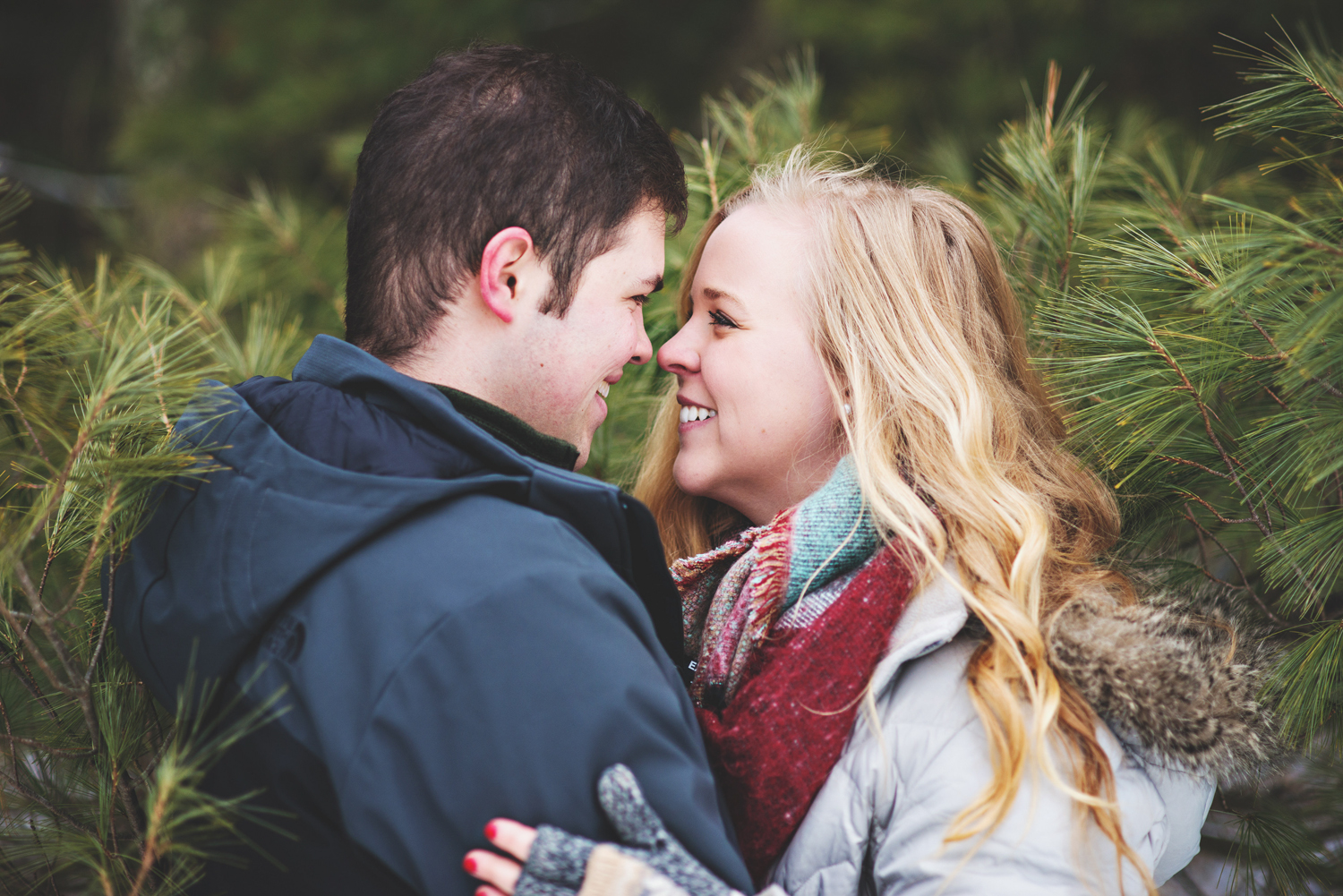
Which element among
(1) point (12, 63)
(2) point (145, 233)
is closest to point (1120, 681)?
(2) point (145, 233)

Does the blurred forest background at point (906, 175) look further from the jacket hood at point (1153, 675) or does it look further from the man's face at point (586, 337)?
the man's face at point (586, 337)

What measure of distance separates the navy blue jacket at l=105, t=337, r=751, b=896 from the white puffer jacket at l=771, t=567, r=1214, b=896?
26 centimetres

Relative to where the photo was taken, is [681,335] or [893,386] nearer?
[893,386]

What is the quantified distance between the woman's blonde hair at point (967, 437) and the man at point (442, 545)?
390 millimetres

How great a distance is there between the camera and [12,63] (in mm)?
5836

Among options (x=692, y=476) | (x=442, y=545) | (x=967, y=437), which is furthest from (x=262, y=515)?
(x=967, y=437)

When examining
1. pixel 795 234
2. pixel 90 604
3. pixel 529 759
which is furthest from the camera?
pixel 795 234

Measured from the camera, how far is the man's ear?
1343 mm

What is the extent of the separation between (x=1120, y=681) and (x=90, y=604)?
1.44 metres

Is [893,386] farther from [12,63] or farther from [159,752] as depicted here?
[12,63]

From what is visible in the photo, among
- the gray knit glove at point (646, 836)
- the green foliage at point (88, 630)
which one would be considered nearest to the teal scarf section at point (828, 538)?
the gray knit glove at point (646, 836)

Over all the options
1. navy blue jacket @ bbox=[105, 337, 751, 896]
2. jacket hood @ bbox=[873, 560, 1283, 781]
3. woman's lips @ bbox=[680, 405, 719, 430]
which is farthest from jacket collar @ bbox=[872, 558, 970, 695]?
woman's lips @ bbox=[680, 405, 719, 430]

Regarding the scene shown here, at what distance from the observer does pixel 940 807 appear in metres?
1.17

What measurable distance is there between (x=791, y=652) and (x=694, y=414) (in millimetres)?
544
